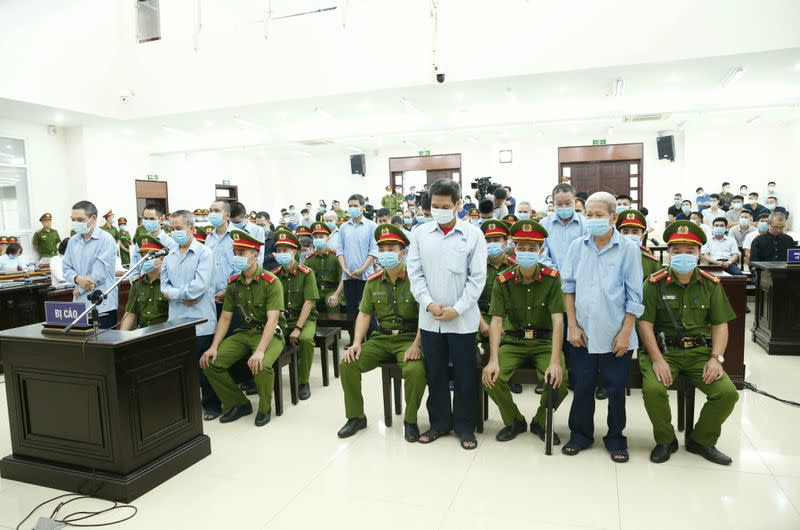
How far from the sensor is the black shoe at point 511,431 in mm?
3209

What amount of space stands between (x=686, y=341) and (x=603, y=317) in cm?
56

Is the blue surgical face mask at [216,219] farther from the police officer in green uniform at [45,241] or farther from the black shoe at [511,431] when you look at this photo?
the police officer in green uniform at [45,241]

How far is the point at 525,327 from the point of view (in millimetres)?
3346

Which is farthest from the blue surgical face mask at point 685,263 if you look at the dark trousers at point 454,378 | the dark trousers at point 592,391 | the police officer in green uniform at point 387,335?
the police officer in green uniform at point 387,335

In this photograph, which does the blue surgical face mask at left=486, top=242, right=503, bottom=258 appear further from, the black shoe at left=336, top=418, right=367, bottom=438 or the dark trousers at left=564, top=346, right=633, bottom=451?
the black shoe at left=336, top=418, right=367, bottom=438

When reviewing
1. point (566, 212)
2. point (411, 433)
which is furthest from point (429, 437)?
point (566, 212)

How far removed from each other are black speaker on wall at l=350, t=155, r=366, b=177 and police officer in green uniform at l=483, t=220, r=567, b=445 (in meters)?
14.5

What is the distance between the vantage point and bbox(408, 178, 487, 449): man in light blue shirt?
9.84 ft

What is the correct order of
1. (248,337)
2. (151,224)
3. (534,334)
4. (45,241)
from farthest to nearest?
(45,241), (151,224), (248,337), (534,334)

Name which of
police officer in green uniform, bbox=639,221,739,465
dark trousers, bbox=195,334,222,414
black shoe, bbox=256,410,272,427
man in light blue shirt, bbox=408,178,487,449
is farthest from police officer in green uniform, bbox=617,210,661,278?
dark trousers, bbox=195,334,222,414

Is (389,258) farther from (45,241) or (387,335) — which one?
(45,241)

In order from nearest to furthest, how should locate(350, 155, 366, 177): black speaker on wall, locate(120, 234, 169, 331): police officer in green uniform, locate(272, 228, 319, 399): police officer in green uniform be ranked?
locate(120, 234, 169, 331): police officer in green uniform → locate(272, 228, 319, 399): police officer in green uniform → locate(350, 155, 366, 177): black speaker on wall

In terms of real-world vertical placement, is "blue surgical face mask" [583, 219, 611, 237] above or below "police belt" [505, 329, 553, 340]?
above

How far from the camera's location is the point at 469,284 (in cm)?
300
